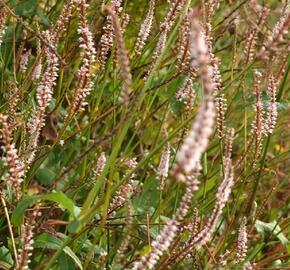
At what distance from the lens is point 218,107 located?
131 cm

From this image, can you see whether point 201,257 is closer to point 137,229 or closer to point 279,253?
point 137,229

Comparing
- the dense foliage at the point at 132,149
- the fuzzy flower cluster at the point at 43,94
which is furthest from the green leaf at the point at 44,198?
the fuzzy flower cluster at the point at 43,94

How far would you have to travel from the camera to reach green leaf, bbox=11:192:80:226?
0.98 metres

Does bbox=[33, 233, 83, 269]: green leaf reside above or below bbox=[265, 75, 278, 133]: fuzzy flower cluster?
below

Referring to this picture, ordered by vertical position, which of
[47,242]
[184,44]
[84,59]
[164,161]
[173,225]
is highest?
[184,44]

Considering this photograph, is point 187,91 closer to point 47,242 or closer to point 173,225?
point 47,242

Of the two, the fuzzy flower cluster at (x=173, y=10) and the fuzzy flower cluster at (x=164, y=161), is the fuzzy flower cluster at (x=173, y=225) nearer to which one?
the fuzzy flower cluster at (x=164, y=161)

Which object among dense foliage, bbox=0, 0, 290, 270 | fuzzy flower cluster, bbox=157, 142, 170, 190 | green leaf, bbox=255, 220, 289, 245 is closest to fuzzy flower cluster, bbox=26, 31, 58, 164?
dense foliage, bbox=0, 0, 290, 270

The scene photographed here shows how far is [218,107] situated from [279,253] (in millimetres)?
559

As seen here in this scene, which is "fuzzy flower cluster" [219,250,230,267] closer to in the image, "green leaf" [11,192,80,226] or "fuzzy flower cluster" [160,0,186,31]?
"green leaf" [11,192,80,226]

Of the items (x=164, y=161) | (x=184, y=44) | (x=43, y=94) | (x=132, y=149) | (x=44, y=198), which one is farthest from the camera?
(x=132, y=149)

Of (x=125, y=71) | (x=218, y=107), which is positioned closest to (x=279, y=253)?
(x=218, y=107)

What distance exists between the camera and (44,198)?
1036mm

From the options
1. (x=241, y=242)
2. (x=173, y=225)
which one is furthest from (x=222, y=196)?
(x=241, y=242)
